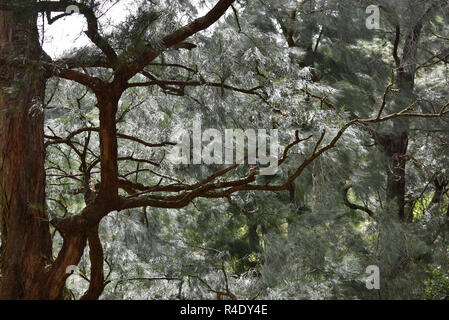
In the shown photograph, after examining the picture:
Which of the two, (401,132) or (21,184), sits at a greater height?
(401,132)

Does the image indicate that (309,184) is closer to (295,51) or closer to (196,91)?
(295,51)

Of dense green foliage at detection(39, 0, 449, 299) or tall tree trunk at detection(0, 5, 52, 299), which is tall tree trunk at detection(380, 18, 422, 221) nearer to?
dense green foliage at detection(39, 0, 449, 299)

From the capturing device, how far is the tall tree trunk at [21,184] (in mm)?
2285

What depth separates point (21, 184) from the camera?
7.90 feet

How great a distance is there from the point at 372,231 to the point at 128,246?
70.2 inches

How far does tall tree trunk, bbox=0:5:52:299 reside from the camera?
7.50 feet

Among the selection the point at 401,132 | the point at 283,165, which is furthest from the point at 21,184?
the point at 401,132


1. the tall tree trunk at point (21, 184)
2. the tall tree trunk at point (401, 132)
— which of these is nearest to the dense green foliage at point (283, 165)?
the tall tree trunk at point (401, 132)

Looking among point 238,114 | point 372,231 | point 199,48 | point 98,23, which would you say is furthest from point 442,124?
point 98,23

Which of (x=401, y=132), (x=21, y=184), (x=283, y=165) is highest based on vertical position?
(x=401, y=132)

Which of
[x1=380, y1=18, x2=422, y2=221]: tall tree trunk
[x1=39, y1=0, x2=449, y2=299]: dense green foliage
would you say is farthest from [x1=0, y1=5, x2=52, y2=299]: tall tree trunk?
[x1=380, y1=18, x2=422, y2=221]: tall tree trunk

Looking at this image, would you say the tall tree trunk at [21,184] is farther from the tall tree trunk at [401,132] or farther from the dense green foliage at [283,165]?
the tall tree trunk at [401,132]

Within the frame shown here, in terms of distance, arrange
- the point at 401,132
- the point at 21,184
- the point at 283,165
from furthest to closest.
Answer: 1. the point at 401,132
2. the point at 283,165
3. the point at 21,184

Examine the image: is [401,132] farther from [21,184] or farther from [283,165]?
[21,184]
